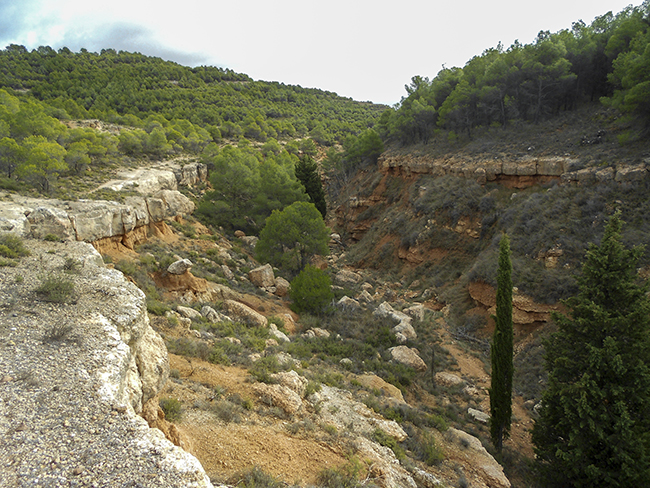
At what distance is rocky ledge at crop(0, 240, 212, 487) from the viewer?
151 inches

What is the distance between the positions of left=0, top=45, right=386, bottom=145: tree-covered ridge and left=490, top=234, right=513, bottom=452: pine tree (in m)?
43.6

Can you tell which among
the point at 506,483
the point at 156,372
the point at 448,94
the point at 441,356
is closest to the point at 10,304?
the point at 156,372

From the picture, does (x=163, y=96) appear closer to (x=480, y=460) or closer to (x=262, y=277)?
(x=262, y=277)

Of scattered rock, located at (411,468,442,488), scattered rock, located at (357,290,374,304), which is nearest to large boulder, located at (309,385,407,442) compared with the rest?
scattered rock, located at (411,468,442,488)

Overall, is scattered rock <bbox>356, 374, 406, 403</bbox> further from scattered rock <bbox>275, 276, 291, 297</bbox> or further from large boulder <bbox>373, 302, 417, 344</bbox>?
scattered rock <bbox>275, 276, 291, 297</bbox>

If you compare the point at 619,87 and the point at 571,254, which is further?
the point at 619,87

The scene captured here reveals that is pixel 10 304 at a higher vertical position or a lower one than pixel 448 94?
lower

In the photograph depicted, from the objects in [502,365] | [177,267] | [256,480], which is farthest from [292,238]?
[256,480]

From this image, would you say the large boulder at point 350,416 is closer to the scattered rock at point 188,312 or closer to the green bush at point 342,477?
the green bush at point 342,477

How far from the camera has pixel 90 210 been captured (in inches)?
573

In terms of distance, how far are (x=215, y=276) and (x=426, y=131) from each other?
28.7 m

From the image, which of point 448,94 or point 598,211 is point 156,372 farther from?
point 448,94

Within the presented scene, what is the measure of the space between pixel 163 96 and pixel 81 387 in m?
65.1

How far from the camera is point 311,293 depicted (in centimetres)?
1884
